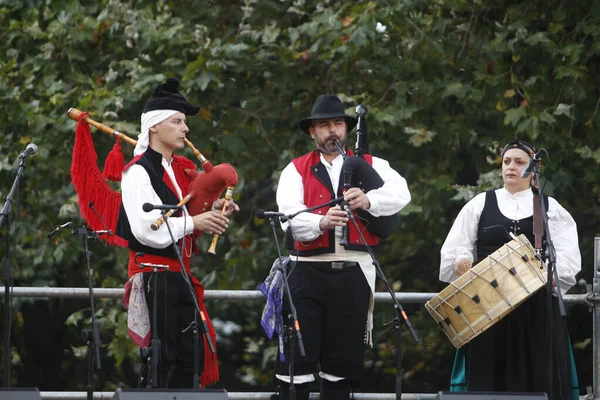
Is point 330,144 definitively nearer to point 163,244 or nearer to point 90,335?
point 163,244

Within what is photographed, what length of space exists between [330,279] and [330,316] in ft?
0.62

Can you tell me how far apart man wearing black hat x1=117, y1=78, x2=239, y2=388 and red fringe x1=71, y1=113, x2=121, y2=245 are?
0.16 metres

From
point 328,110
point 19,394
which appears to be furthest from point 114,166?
point 19,394

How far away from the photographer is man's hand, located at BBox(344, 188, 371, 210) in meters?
5.86

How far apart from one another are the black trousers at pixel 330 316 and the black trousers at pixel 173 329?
0.50 meters

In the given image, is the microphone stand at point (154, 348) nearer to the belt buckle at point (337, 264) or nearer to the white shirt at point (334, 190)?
the white shirt at point (334, 190)

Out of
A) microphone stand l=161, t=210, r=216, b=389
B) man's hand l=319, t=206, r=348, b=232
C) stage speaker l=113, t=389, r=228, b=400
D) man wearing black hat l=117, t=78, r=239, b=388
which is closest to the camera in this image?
stage speaker l=113, t=389, r=228, b=400

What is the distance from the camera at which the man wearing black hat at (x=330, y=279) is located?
19.6ft

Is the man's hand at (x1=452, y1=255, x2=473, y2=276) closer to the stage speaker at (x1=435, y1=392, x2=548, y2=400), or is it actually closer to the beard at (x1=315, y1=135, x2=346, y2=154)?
the beard at (x1=315, y1=135, x2=346, y2=154)

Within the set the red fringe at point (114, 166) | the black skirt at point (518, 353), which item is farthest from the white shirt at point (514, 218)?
the red fringe at point (114, 166)

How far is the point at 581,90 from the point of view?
8.41 meters

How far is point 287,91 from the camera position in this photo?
30.9 feet

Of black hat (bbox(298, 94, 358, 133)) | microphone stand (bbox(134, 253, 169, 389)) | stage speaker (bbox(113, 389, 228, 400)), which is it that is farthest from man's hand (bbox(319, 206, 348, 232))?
stage speaker (bbox(113, 389, 228, 400))

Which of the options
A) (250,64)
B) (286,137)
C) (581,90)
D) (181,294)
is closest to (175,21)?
(250,64)
